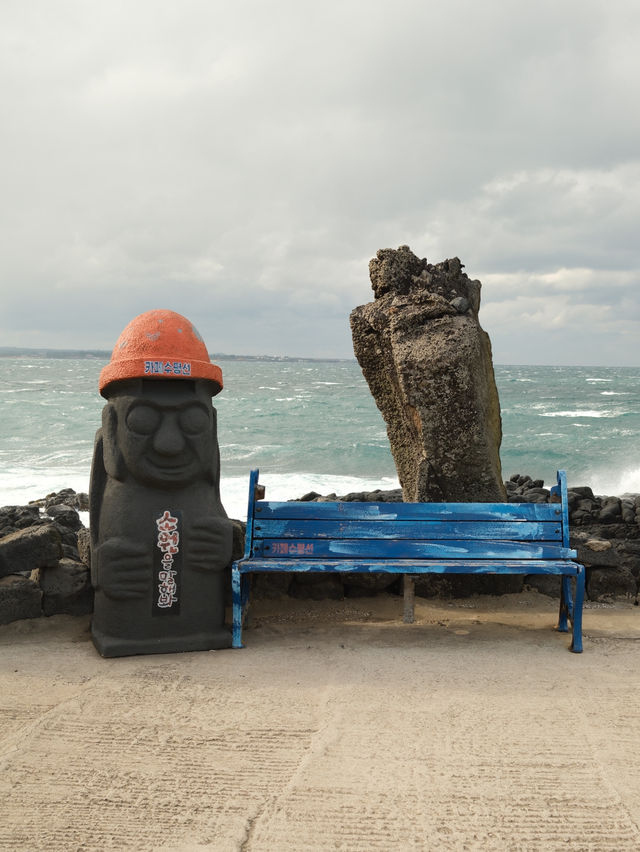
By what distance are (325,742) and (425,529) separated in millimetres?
1892

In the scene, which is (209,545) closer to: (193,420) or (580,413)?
(193,420)

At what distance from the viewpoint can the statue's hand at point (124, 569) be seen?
14.2ft

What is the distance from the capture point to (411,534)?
4.86 meters

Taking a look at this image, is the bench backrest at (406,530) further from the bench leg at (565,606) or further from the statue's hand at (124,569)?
the statue's hand at (124,569)

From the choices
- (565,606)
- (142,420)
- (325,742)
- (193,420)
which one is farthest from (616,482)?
(325,742)

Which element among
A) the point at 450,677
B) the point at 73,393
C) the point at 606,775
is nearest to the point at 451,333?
the point at 450,677

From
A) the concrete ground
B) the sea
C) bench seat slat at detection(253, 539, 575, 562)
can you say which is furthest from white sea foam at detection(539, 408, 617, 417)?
the concrete ground

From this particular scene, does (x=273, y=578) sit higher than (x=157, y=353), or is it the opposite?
(x=157, y=353)

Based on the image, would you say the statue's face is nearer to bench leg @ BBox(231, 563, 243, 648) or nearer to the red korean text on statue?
the red korean text on statue

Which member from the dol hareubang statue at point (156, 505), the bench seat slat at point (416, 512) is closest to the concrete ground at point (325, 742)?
the dol hareubang statue at point (156, 505)

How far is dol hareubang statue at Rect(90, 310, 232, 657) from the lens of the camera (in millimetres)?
4367

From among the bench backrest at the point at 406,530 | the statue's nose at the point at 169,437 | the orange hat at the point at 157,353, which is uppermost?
the orange hat at the point at 157,353

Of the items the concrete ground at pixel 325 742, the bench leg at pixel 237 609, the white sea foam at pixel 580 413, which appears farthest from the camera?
the white sea foam at pixel 580 413

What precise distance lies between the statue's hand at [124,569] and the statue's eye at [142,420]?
2.19 ft
